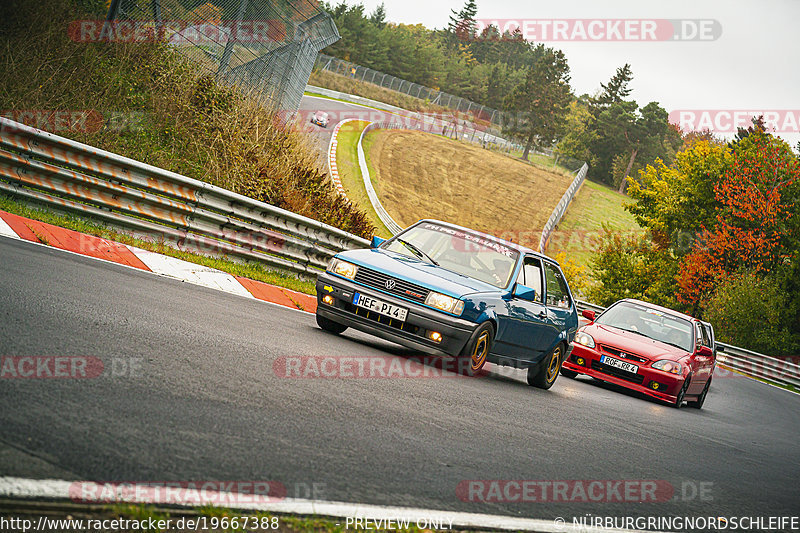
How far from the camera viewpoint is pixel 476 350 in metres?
8.70

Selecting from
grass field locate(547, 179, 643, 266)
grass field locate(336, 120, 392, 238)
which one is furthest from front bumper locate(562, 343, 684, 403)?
grass field locate(547, 179, 643, 266)

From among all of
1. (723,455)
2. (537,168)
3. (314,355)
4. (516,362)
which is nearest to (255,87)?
(516,362)

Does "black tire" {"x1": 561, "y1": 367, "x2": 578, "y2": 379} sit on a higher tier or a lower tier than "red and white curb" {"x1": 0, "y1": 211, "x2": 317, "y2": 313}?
lower

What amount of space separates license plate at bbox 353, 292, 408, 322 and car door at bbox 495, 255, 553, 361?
1.29m

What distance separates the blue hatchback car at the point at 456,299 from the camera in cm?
840

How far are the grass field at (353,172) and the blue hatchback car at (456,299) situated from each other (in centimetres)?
2356

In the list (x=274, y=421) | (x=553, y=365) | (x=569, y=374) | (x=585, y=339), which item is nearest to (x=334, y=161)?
(x=569, y=374)

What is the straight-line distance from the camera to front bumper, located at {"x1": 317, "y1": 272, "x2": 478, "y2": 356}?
8.33 m

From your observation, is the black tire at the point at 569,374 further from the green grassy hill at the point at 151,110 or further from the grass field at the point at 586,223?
the grass field at the point at 586,223

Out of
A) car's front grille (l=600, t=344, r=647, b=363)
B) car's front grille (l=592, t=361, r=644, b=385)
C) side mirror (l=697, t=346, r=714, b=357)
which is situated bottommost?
car's front grille (l=592, t=361, r=644, b=385)

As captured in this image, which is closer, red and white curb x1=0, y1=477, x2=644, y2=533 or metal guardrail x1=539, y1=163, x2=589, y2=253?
red and white curb x1=0, y1=477, x2=644, y2=533

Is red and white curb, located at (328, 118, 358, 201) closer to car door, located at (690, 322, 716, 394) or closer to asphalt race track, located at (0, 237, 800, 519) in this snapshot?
car door, located at (690, 322, 716, 394)

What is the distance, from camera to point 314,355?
714 cm

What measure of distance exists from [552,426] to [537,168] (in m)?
77.3
